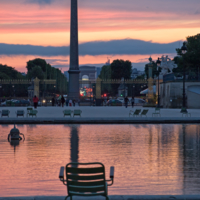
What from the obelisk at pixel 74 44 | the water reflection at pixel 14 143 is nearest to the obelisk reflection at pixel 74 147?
the water reflection at pixel 14 143

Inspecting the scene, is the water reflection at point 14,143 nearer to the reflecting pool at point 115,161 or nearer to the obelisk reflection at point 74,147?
the reflecting pool at point 115,161

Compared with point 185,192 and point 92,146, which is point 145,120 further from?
point 185,192

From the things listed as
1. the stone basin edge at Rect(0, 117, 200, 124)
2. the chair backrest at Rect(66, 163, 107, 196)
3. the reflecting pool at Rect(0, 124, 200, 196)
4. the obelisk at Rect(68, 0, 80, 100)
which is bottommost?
the reflecting pool at Rect(0, 124, 200, 196)

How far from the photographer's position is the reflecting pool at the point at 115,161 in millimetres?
8180

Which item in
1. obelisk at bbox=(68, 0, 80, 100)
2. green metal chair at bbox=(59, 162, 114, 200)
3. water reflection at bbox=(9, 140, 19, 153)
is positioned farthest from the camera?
obelisk at bbox=(68, 0, 80, 100)

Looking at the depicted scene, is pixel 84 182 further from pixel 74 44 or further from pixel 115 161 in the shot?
pixel 74 44

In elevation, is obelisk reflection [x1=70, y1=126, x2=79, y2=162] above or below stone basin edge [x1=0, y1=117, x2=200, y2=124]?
below

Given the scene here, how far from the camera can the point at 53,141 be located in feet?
53.0

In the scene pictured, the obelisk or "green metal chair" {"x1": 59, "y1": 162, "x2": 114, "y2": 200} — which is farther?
the obelisk

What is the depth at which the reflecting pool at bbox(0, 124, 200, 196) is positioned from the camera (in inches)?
322

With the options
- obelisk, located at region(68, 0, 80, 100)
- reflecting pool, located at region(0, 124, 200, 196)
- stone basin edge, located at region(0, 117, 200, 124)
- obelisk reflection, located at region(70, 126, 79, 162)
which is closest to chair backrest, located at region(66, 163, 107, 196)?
reflecting pool, located at region(0, 124, 200, 196)

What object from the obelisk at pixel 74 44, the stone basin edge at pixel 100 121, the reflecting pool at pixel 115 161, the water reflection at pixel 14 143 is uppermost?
the obelisk at pixel 74 44

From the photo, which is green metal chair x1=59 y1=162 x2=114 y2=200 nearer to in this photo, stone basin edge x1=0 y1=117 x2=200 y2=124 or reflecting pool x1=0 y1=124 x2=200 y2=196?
reflecting pool x1=0 y1=124 x2=200 y2=196

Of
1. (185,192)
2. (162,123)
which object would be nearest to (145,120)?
(162,123)
